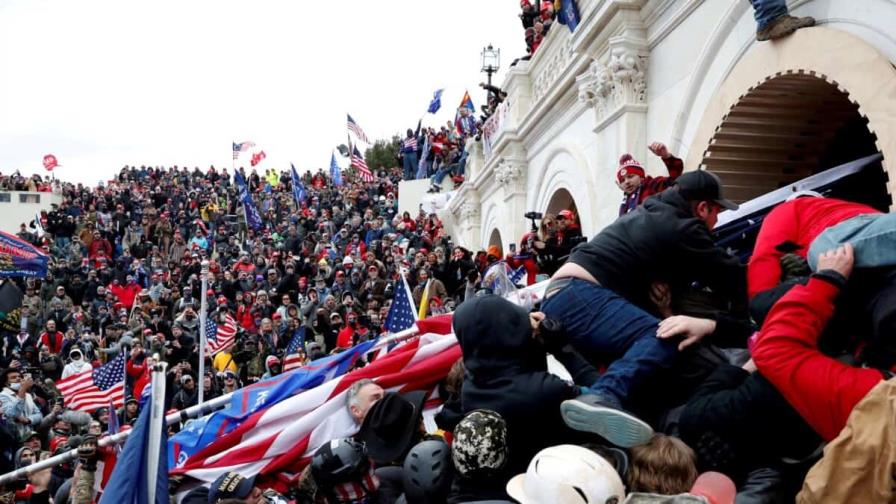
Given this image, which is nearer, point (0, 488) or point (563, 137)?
point (0, 488)

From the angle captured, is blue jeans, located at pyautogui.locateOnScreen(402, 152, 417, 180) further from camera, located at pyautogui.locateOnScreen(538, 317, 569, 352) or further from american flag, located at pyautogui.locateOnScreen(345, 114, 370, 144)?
camera, located at pyautogui.locateOnScreen(538, 317, 569, 352)

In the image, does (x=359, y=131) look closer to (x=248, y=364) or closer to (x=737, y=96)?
(x=248, y=364)

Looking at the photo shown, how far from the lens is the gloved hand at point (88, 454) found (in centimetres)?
580

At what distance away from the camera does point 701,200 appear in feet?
14.1

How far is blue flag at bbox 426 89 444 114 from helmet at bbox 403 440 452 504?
2919cm

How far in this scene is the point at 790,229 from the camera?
13.7 feet

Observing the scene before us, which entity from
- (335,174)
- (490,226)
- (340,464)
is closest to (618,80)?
(340,464)

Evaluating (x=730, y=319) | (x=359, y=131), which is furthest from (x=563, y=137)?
(x=359, y=131)

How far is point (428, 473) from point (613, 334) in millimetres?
1089

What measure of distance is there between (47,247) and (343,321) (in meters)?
18.8

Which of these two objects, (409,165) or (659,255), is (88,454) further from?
(409,165)

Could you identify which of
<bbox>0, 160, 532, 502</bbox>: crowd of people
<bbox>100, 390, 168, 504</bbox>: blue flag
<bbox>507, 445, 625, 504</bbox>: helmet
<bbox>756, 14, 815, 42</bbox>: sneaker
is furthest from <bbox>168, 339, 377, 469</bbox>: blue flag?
<bbox>756, 14, 815, 42</bbox>: sneaker

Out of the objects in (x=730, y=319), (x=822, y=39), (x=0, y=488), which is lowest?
(x=0, y=488)

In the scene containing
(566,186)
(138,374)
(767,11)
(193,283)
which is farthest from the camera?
(193,283)
